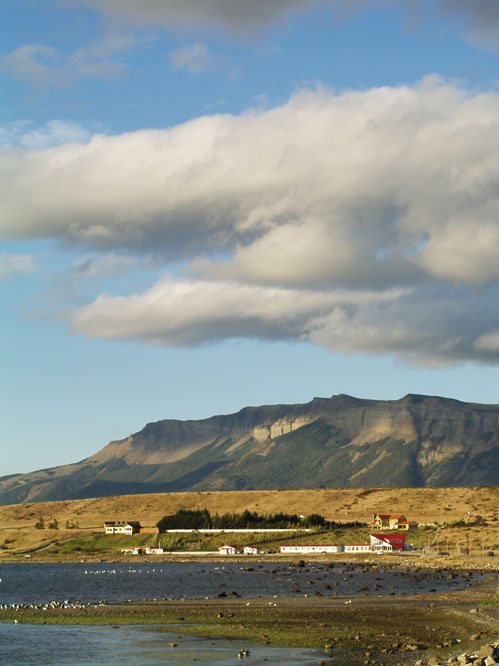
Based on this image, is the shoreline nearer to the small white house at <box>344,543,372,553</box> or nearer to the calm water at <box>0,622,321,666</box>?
the small white house at <box>344,543,372,553</box>

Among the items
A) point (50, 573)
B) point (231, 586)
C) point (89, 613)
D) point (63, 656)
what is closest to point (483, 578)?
point (231, 586)

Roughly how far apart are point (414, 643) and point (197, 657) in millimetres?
14995

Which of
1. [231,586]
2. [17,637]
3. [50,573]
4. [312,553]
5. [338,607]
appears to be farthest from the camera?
[312,553]

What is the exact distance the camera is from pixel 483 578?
11762 centimetres

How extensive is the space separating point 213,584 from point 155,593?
47.4 ft

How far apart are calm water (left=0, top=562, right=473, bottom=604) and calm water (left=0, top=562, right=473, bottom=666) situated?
13 centimetres

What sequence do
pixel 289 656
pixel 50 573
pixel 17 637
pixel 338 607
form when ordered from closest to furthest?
pixel 289 656 < pixel 17 637 < pixel 338 607 < pixel 50 573

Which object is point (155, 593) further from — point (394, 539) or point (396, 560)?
point (394, 539)

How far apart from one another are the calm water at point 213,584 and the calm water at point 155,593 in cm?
13

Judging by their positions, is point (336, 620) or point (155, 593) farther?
point (155, 593)

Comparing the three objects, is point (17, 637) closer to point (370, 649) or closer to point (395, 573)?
point (370, 649)

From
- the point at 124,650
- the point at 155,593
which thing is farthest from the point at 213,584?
the point at 124,650

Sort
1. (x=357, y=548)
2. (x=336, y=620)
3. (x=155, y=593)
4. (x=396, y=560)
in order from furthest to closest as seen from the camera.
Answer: (x=357, y=548), (x=396, y=560), (x=155, y=593), (x=336, y=620)

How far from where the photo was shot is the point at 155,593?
10894 cm
